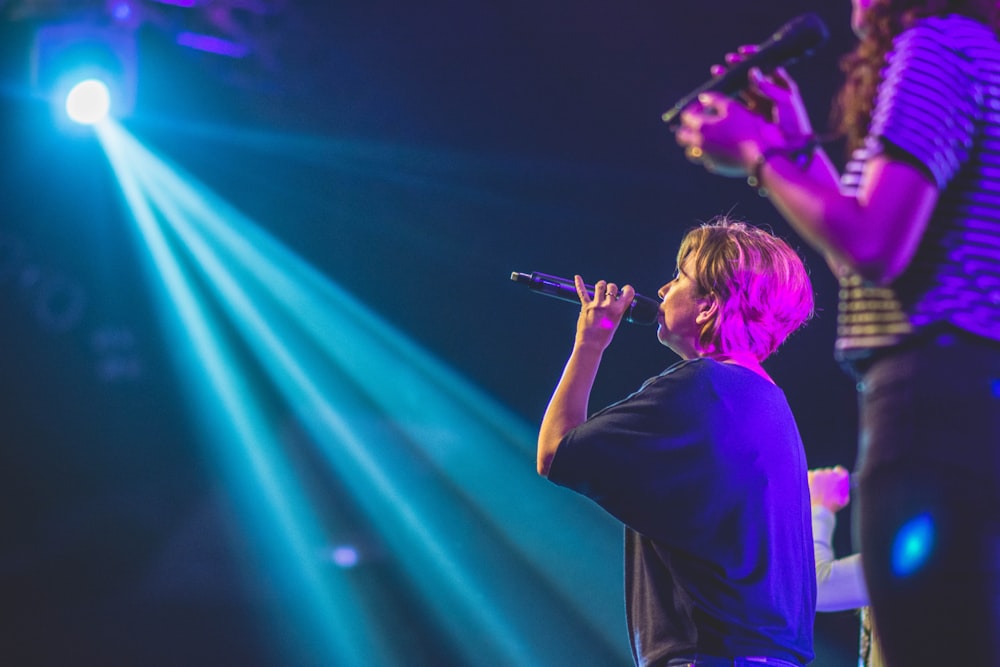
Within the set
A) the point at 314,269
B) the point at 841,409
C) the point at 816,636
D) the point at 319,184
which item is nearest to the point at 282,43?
the point at 319,184

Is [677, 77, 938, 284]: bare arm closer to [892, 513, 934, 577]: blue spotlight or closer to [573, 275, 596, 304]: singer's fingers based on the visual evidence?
[892, 513, 934, 577]: blue spotlight

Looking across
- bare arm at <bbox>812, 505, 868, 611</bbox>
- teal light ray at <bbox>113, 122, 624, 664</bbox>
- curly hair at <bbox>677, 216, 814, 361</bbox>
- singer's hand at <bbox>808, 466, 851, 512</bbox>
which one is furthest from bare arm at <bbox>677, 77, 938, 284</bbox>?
teal light ray at <bbox>113, 122, 624, 664</bbox>

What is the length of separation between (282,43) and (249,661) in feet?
9.36

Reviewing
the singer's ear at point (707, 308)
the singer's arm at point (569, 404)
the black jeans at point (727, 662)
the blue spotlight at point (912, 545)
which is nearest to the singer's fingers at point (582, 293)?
the singer's arm at point (569, 404)

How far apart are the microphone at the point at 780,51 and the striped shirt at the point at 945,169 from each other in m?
0.12

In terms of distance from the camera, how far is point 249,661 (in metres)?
4.49

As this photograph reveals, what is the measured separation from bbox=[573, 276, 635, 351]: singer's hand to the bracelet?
2.59ft

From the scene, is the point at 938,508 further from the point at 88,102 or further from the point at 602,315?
the point at 88,102

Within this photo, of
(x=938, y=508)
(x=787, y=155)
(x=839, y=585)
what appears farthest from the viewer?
(x=839, y=585)

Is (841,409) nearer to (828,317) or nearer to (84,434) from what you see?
(828,317)

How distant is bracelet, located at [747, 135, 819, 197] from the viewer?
959mm

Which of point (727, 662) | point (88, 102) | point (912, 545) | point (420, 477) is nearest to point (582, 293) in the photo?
point (727, 662)

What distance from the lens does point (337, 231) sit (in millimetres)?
4895

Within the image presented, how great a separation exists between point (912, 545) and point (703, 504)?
0.68 meters
